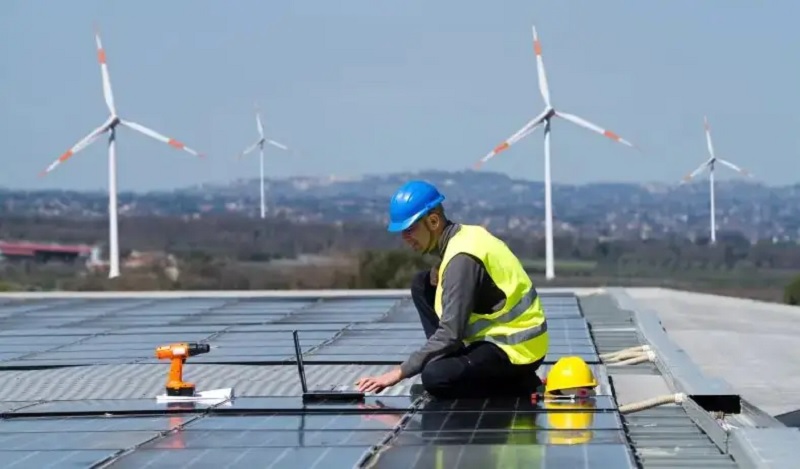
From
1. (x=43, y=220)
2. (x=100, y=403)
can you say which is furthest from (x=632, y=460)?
(x=43, y=220)

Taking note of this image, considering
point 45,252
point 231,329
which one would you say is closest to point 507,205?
point 45,252

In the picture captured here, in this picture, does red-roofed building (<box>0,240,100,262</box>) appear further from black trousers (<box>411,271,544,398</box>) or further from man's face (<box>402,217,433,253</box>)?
man's face (<box>402,217,433,253</box>)

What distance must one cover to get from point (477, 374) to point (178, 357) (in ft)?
6.49

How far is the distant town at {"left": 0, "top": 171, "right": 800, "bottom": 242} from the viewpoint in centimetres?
10056

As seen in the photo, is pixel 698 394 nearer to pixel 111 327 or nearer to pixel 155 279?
pixel 111 327

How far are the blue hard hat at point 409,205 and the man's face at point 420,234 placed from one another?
0.18ft

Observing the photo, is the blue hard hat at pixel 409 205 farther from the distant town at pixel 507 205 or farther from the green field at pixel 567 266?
the distant town at pixel 507 205

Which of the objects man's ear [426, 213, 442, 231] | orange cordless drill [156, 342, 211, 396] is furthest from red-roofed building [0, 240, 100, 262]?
man's ear [426, 213, 442, 231]

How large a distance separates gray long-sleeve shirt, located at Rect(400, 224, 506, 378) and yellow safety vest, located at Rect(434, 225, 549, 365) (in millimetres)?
50

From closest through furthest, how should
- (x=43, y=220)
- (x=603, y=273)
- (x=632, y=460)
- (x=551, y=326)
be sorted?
(x=632, y=460), (x=551, y=326), (x=603, y=273), (x=43, y=220)

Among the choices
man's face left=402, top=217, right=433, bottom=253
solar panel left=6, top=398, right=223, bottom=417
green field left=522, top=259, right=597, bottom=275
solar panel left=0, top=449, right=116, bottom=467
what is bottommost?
green field left=522, top=259, right=597, bottom=275

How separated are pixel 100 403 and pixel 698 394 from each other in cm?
394

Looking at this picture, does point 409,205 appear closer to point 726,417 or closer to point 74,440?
point 74,440

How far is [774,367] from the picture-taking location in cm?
2000
